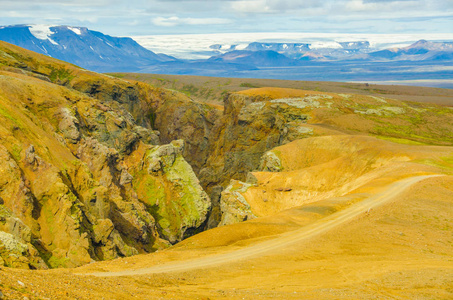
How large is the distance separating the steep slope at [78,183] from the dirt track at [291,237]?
361 inches

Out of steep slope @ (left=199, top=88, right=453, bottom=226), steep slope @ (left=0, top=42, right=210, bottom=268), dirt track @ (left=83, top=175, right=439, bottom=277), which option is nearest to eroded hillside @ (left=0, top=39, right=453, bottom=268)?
steep slope @ (left=0, top=42, right=210, bottom=268)

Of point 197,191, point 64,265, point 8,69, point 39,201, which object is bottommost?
point 197,191

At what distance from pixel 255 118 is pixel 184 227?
4842 cm

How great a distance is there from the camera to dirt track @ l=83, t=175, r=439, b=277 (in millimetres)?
27864

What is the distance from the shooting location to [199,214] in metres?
68.6

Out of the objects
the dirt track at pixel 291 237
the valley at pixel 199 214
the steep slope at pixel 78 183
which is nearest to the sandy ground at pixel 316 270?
the valley at pixel 199 214

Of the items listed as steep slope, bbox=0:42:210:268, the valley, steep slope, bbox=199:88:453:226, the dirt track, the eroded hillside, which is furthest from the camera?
steep slope, bbox=199:88:453:226

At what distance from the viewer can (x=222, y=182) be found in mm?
107625

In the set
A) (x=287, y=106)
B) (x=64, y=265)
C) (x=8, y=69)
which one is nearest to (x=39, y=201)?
(x=64, y=265)

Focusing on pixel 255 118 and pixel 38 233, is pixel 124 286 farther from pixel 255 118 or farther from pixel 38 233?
pixel 255 118

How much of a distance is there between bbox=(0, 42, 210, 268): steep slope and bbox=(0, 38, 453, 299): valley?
0.17m

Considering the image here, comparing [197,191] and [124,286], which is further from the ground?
[124,286]

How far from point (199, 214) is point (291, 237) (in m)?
34.3

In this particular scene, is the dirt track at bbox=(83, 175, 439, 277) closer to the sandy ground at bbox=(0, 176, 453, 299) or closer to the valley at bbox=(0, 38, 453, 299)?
the valley at bbox=(0, 38, 453, 299)
